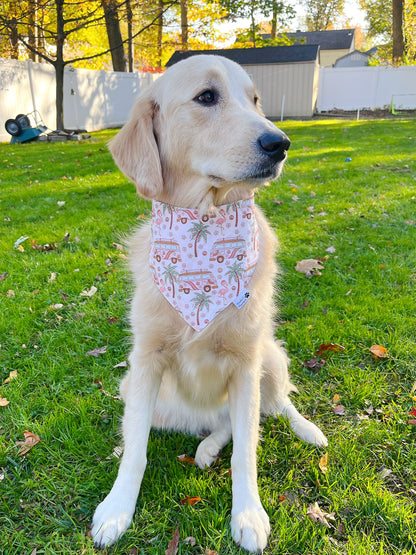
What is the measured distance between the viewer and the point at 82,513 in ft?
5.96

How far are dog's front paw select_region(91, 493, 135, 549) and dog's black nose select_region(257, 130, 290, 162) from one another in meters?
1.57

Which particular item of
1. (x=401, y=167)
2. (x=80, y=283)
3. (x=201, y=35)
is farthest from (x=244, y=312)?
(x=201, y=35)

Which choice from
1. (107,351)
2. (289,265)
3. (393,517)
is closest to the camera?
(393,517)

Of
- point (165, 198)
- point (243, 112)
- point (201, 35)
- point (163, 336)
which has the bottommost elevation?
point (163, 336)

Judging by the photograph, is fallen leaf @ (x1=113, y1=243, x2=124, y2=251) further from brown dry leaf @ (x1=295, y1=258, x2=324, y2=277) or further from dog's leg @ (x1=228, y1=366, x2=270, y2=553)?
dog's leg @ (x1=228, y1=366, x2=270, y2=553)

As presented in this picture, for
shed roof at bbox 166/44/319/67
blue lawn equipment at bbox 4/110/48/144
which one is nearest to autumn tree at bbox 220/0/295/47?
shed roof at bbox 166/44/319/67

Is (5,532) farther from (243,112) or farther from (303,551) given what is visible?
(243,112)

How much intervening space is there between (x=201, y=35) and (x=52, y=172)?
16.4 meters

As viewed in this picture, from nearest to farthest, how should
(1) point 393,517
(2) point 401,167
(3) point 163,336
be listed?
(1) point 393,517
(3) point 163,336
(2) point 401,167

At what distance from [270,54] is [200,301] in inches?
953

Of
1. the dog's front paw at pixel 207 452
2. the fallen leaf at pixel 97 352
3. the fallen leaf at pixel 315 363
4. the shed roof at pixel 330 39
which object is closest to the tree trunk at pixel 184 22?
→ the fallen leaf at pixel 97 352

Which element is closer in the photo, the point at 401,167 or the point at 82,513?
the point at 82,513

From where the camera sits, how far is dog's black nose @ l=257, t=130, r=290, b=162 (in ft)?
5.41

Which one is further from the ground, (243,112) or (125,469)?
(243,112)
